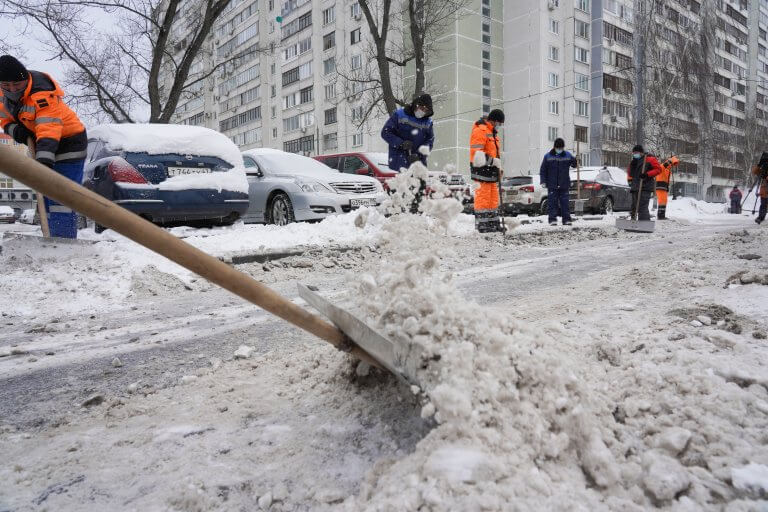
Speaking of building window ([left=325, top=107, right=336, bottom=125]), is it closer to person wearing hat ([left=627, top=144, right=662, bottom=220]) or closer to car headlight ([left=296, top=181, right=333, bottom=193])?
person wearing hat ([left=627, top=144, right=662, bottom=220])

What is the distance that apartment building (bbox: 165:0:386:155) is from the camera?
4022 centimetres

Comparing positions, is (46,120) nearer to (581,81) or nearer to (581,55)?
(581,81)

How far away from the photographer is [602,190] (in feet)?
48.5

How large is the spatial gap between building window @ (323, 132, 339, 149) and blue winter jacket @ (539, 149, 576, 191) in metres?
33.8

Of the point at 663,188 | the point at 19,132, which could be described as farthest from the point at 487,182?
the point at 663,188

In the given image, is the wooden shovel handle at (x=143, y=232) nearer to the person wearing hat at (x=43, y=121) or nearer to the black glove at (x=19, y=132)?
the person wearing hat at (x=43, y=121)

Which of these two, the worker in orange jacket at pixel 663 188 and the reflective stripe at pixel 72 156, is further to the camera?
the worker in orange jacket at pixel 663 188

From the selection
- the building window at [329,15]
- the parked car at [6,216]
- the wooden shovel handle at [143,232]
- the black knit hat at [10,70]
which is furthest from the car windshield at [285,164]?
the building window at [329,15]

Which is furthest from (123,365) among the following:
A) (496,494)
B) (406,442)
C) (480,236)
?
(480,236)

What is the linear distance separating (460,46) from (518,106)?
6.46 meters

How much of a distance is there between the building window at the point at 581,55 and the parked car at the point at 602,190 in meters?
26.5

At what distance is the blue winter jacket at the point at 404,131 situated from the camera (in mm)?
7141

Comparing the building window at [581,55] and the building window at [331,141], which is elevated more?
the building window at [581,55]

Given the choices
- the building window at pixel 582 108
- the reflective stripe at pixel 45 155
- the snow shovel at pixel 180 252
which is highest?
the building window at pixel 582 108
